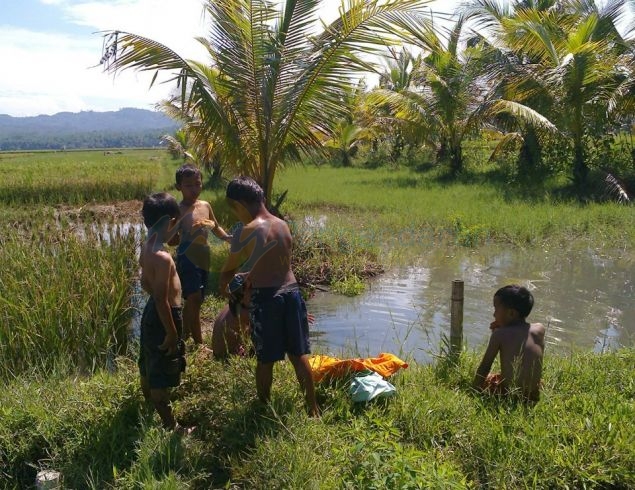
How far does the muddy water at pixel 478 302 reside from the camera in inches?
212

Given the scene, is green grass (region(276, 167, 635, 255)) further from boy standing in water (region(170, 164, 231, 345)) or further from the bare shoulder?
the bare shoulder

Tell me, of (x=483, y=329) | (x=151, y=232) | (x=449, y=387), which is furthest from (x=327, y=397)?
(x=483, y=329)

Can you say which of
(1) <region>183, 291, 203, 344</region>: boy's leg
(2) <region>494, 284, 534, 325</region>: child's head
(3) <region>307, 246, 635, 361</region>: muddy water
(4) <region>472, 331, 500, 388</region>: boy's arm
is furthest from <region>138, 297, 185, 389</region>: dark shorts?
(2) <region>494, 284, 534, 325</region>: child's head

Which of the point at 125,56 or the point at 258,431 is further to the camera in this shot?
the point at 125,56

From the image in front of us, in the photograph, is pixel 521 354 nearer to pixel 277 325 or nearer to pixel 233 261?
pixel 277 325

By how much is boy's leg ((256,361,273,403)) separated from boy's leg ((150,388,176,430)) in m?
0.54

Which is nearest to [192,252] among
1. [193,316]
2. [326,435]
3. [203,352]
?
[193,316]

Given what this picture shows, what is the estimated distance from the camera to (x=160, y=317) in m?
3.34

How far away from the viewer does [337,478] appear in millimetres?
2883

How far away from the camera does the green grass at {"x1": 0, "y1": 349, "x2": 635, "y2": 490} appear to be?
291 cm

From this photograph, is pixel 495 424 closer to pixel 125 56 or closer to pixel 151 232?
pixel 151 232

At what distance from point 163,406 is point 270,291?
37.4 inches

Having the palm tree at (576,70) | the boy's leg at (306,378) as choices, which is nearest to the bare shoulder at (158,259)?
the boy's leg at (306,378)

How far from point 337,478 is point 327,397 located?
2.82 feet
